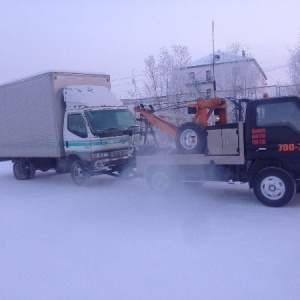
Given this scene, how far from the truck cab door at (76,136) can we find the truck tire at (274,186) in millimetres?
5304

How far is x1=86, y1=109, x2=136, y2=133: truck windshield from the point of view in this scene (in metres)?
11.6

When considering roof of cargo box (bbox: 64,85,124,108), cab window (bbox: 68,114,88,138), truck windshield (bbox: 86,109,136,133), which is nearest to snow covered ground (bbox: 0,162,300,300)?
cab window (bbox: 68,114,88,138)

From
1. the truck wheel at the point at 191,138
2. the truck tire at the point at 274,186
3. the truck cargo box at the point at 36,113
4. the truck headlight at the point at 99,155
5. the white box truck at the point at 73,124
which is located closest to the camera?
the truck tire at the point at 274,186

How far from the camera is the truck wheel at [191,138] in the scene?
8.90 m

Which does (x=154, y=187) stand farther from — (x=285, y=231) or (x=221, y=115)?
(x=285, y=231)

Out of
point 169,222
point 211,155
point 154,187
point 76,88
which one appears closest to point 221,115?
point 211,155

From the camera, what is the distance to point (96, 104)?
39.8ft

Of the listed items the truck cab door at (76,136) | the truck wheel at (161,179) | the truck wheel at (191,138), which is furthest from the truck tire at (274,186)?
the truck cab door at (76,136)

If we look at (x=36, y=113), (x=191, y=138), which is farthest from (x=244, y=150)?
(x=36, y=113)

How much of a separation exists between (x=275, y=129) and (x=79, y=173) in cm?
630

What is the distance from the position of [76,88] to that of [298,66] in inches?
1009

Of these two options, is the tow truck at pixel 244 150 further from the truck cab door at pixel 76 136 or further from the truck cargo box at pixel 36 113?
the truck cargo box at pixel 36 113

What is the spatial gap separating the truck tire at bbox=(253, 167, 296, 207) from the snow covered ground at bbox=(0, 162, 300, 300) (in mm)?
205

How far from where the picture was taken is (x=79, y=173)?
12039 millimetres
